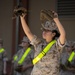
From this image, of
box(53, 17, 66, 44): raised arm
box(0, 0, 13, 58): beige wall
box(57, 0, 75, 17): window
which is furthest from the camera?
box(0, 0, 13, 58): beige wall

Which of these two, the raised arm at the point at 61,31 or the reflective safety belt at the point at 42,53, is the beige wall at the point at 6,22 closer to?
the reflective safety belt at the point at 42,53

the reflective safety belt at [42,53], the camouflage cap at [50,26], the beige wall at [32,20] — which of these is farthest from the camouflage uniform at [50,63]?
the beige wall at [32,20]

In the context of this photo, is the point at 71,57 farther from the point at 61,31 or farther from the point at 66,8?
the point at 61,31

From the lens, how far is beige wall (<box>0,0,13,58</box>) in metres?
10.5

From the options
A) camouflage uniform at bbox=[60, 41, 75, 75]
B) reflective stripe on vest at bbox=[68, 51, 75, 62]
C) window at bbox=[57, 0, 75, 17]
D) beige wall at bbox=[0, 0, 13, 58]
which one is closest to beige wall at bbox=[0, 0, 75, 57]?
beige wall at bbox=[0, 0, 13, 58]

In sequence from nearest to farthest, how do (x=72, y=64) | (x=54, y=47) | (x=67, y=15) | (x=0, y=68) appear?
(x=54, y=47) → (x=72, y=64) → (x=0, y=68) → (x=67, y=15)

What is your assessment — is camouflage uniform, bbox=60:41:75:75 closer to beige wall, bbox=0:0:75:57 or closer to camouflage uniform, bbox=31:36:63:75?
beige wall, bbox=0:0:75:57

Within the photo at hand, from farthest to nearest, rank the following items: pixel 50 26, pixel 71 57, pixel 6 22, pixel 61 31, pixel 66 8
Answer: pixel 6 22, pixel 66 8, pixel 71 57, pixel 50 26, pixel 61 31

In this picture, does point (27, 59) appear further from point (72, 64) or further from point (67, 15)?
point (67, 15)

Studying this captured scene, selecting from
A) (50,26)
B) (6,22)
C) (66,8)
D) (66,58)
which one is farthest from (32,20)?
(50,26)

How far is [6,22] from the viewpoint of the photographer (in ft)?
34.7

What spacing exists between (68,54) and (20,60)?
109 cm

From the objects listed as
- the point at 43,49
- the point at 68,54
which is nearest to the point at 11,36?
the point at 68,54

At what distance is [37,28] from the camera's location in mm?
10289
